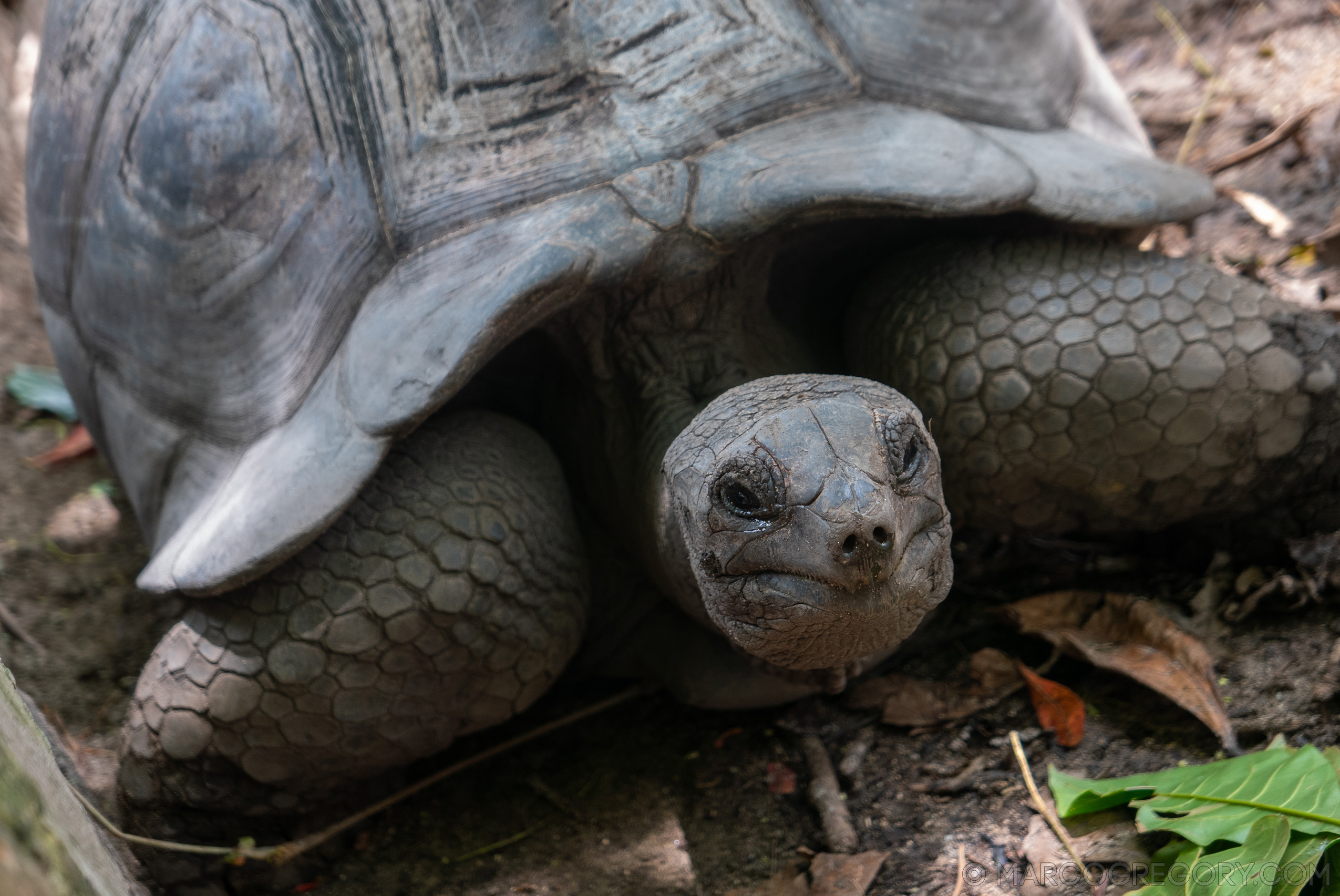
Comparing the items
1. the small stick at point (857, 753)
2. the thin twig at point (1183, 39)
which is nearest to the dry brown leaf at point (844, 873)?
the small stick at point (857, 753)

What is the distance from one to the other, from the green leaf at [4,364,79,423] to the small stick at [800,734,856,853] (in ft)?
11.1

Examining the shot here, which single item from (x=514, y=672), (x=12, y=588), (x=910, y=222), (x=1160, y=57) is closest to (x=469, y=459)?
(x=514, y=672)

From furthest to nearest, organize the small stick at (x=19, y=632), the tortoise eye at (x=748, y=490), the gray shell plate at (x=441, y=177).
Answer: the small stick at (x=19, y=632) → the gray shell plate at (x=441, y=177) → the tortoise eye at (x=748, y=490)

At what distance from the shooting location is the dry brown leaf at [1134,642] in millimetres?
2230

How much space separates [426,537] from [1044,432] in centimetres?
139

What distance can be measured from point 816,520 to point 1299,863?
904mm

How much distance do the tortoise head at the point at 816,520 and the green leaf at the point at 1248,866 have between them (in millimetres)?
597

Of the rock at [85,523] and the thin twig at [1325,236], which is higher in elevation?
the rock at [85,523]

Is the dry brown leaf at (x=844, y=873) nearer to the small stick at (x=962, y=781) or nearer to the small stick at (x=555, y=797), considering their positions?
the small stick at (x=962, y=781)

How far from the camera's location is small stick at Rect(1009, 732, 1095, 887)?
1928mm

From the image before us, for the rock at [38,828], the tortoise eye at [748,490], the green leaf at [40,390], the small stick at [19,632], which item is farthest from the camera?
the green leaf at [40,390]

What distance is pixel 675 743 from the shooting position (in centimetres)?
267

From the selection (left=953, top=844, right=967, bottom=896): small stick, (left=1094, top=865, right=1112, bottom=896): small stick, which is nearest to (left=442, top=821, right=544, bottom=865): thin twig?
(left=953, top=844, right=967, bottom=896): small stick

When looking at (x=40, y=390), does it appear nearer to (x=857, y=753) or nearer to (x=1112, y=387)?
(x=857, y=753)
